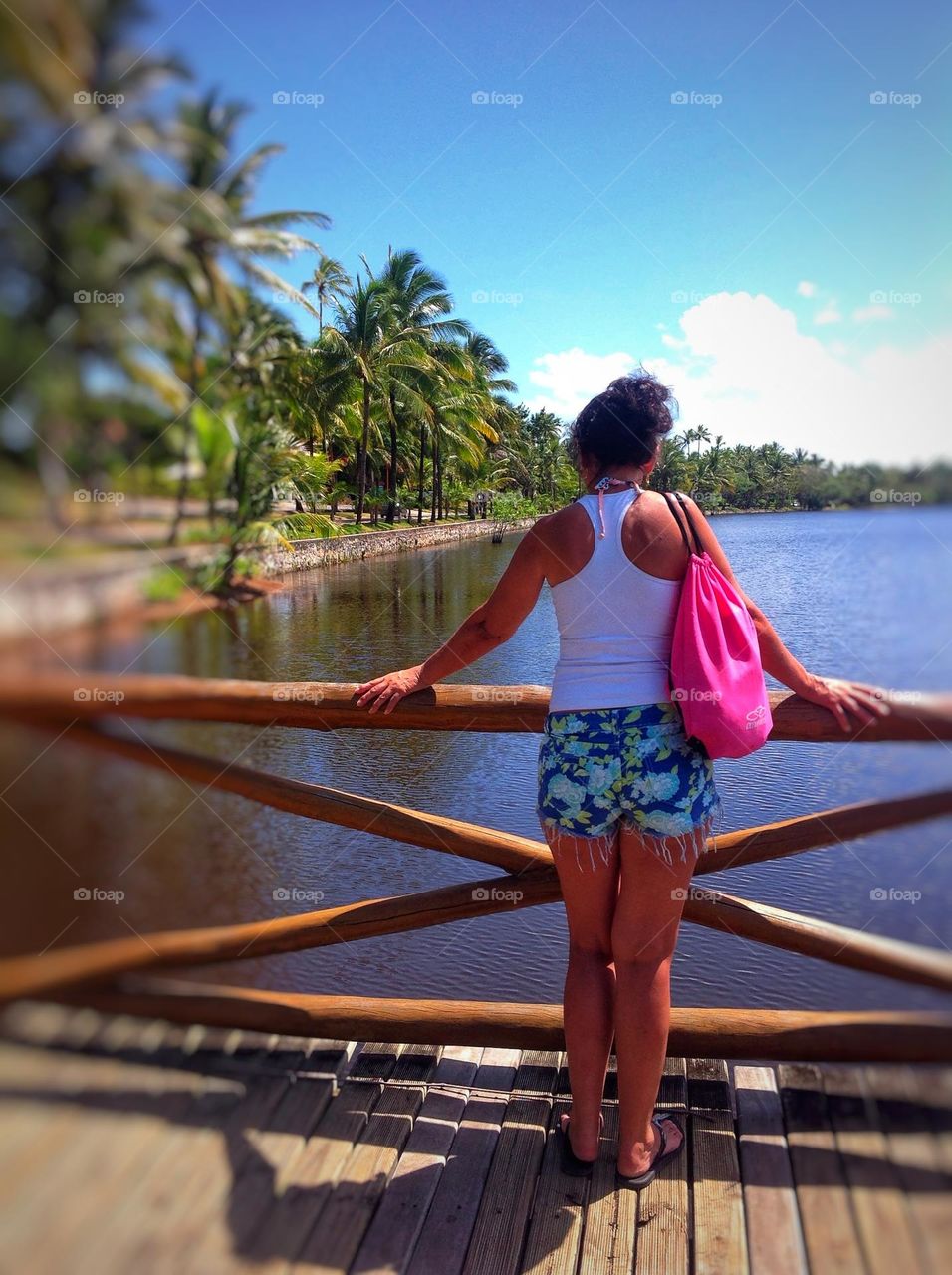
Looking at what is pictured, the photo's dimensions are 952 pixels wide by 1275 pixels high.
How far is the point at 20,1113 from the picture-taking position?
2.22 feet

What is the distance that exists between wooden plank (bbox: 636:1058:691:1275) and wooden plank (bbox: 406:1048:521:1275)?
0.99ft

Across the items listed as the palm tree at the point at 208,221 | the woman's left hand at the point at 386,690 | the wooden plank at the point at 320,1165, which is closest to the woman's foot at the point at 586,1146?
the wooden plank at the point at 320,1165

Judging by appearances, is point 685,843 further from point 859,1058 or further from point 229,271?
point 229,271

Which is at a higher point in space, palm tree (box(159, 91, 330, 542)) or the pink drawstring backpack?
palm tree (box(159, 91, 330, 542))

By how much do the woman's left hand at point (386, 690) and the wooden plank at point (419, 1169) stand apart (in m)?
0.90

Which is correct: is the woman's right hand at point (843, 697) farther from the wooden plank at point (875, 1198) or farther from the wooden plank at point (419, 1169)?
the wooden plank at point (419, 1169)

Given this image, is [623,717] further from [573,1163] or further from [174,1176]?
[174,1176]

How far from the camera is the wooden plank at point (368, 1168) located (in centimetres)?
144

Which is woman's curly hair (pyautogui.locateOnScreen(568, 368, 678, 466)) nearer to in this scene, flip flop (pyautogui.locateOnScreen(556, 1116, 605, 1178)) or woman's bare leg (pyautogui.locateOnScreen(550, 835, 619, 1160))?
woman's bare leg (pyautogui.locateOnScreen(550, 835, 619, 1160))

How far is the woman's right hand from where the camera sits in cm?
185

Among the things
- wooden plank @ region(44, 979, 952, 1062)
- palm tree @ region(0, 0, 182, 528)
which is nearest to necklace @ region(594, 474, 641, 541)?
wooden plank @ region(44, 979, 952, 1062)

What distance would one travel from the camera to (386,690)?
6.55 ft

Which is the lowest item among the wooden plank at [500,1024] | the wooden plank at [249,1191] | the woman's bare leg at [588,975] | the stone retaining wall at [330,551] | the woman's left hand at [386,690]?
the wooden plank at [500,1024]

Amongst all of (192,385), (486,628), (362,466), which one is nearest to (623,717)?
(486,628)
